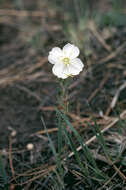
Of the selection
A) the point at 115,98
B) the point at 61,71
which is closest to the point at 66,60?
the point at 61,71

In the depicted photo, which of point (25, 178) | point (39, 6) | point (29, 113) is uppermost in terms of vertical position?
point (39, 6)

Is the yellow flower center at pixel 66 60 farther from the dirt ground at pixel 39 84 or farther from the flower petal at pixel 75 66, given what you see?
the dirt ground at pixel 39 84

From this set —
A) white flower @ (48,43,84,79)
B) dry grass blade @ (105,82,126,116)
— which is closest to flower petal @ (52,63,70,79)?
white flower @ (48,43,84,79)

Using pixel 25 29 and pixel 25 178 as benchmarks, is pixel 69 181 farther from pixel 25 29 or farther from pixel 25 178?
pixel 25 29

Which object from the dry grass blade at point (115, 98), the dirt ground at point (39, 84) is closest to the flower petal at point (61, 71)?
the dirt ground at point (39, 84)

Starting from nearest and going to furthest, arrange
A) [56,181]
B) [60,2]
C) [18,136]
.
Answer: [56,181], [18,136], [60,2]

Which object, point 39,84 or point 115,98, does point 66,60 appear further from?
point 39,84

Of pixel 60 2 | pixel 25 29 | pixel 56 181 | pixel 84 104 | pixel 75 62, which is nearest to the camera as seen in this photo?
pixel 56 181

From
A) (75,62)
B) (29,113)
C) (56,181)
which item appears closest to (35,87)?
(29,113)

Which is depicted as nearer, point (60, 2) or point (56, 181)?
point (56, 181)
